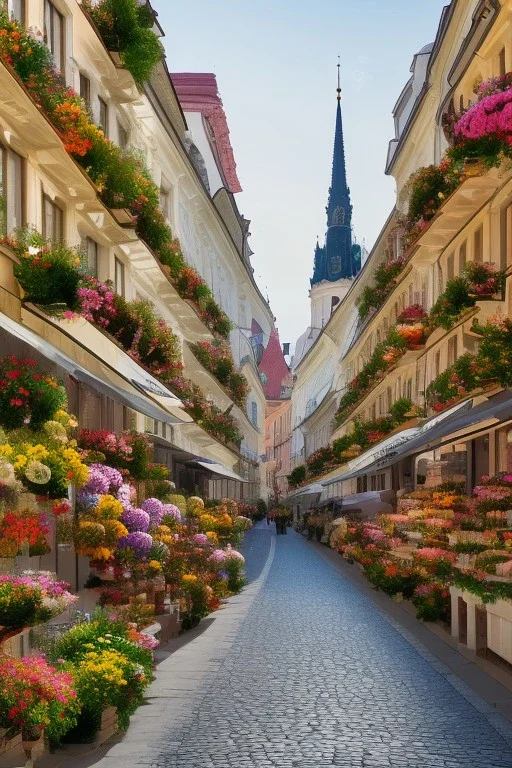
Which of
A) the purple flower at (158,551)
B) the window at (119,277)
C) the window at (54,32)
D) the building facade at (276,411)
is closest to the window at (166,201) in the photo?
the window at (119,277)

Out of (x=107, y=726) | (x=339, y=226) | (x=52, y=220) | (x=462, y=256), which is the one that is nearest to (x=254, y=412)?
(x=339, y=226)

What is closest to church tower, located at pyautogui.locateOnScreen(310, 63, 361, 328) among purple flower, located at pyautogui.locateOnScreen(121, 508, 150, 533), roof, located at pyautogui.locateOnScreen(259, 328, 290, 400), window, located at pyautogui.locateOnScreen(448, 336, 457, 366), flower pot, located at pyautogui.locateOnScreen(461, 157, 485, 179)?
roof, located at pyautogui.locateOnScreen(259, 328, 290, 400)

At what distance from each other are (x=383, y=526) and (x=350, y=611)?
6319mm

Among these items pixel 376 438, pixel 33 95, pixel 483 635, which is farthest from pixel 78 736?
pixel 376 438

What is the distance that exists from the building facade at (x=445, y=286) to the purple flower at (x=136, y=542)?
178 inches

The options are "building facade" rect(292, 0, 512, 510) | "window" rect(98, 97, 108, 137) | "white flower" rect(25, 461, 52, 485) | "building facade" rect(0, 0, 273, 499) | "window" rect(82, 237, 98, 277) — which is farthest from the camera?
"window" rect(98, 97, 108, 137)

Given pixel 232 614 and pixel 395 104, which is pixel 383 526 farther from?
pixel 395 104

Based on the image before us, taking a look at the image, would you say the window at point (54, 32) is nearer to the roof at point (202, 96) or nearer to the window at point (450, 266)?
the window at point (450, 266)

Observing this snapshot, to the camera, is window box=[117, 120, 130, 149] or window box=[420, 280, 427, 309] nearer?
window box=[117, 120, 130, 149]

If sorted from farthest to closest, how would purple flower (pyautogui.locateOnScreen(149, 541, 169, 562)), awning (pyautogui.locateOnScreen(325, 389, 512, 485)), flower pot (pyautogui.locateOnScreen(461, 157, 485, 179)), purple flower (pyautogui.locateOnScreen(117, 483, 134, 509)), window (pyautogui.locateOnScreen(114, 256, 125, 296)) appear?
window (pyautogui.locateOnScreen(114, 256, 125, 296))
flower pot (pyautogui.locateOnScreen(461, 157, 485, 179))
purple flower (pyautogui.locateOnScreen(149, 541, 169, 562))
awning (pyautogui.locateOnScreen(325, 389, 512, 485))
purple flower (pyautogui.locateOnScreen(117, 483, 134, 509))

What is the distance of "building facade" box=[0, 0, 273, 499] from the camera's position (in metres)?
14.7

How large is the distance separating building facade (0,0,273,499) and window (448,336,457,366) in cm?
683

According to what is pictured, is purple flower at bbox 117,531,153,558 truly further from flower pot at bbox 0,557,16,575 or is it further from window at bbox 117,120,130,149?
window at bbox 117,120,130,149

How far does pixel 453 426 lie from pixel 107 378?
501 centimetres
